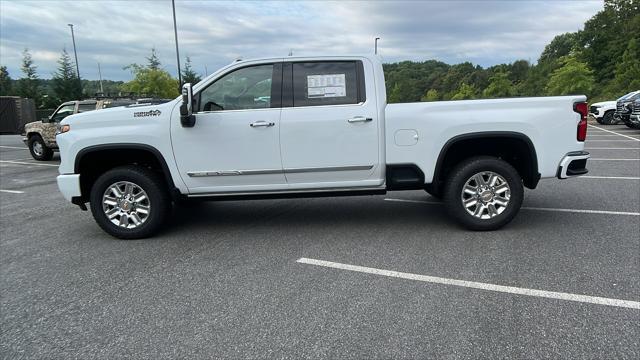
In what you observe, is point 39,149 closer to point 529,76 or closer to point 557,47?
point 529,76

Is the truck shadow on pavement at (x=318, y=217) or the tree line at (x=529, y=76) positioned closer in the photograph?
the truck shadow on pavement at (x=318, y=217)

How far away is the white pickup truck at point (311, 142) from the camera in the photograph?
16.3 feet

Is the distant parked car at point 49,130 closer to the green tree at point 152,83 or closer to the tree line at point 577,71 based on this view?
the tree line at point 577,71

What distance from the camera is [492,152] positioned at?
5.47 meters

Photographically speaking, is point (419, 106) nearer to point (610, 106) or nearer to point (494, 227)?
point (494, 227)

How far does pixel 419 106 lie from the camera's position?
4992mm

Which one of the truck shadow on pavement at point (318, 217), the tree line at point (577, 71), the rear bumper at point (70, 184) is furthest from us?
the tree line at point (577, 71)

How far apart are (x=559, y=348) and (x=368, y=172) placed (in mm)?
2691

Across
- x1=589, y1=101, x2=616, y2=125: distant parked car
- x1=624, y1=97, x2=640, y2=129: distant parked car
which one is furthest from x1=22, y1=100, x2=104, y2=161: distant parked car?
x1=589, y1=101, x2=616, y2=125: distant parked car

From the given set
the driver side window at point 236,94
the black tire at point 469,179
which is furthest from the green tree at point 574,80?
the driver side window at point 236,94

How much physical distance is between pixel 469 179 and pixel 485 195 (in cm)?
27

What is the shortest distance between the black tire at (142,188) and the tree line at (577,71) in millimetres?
32112

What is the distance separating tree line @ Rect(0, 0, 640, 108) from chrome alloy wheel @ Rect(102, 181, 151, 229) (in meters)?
28.0

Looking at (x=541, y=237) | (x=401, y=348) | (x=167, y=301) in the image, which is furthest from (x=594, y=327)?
(x=167, y=301)
